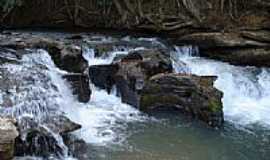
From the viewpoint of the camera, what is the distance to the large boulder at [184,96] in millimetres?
9852

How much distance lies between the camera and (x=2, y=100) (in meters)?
8.61

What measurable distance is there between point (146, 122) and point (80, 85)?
5.16 feet

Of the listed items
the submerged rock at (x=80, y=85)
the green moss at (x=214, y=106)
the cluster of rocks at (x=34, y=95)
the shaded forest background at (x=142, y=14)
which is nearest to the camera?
the cluster of rocks at (x=34, y=95)

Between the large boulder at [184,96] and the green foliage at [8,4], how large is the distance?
19.0ft

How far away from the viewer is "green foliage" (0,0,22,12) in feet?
47.3

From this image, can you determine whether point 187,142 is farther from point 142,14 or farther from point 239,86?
point 142,14

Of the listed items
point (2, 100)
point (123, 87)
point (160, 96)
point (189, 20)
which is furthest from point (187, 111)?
point (189, 20)

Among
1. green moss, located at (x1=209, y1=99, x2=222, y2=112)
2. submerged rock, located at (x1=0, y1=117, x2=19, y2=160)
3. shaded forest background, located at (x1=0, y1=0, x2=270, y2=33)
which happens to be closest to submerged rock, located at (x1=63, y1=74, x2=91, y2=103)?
green moss, located at (x1=209, y1=99, x2=222, y2=112)

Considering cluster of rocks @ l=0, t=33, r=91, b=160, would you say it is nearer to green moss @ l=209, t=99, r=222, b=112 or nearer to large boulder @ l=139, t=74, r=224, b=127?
large boulder @ l=139, t=74, r=224, b=127

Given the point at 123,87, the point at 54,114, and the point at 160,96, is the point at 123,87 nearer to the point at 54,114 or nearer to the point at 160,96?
the point at 160,96

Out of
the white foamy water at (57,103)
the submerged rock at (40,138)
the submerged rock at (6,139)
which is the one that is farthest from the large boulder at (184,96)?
the submerged rock at (6,139)

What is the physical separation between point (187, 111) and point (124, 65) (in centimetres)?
181

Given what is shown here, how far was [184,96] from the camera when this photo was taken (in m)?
10.2

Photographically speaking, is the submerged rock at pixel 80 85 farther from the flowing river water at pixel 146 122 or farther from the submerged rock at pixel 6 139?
the submerged rock at pixel 6 139
